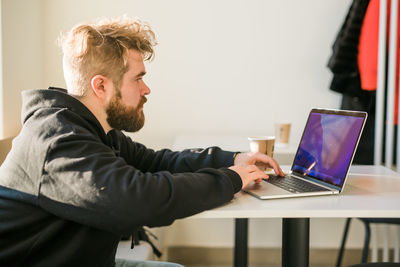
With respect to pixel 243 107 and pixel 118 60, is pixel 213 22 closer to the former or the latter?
pixel 243 107

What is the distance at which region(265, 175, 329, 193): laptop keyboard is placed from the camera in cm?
126

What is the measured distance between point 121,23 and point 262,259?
1.98 m

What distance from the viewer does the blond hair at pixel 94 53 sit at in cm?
120

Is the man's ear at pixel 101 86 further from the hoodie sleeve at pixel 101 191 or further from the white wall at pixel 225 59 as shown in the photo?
the white wall at pixel 225 59

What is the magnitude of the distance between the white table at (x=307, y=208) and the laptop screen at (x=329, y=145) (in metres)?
0.07

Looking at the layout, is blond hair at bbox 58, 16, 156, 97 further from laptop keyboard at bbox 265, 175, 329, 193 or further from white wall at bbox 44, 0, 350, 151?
white wall at bbox 44, 0, 350, 151

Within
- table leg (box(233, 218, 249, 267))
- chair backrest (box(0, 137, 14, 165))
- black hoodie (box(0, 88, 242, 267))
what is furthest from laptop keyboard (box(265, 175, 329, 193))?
chair backrest (box(0, 137, 14, 165))

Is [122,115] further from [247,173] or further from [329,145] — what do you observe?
[329,145]

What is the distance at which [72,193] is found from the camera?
0.95 metres

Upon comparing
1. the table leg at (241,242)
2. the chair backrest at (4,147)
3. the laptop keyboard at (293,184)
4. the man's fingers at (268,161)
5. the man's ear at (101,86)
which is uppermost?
the man's ear at (101,86)

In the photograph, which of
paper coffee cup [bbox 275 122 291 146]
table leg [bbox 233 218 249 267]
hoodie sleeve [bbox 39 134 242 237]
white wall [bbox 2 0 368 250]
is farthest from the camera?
white wall [bbox 2 0 368 250]

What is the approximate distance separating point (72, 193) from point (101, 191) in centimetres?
6

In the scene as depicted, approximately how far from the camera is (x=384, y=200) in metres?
1.18

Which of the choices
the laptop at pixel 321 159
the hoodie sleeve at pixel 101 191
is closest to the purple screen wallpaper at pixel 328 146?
the laptop at pixel 321 159
